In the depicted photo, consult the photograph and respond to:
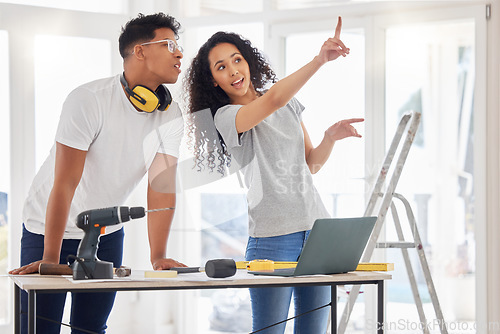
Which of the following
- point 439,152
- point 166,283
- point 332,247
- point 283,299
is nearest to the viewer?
point 166,283

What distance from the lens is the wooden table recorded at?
1.40 m

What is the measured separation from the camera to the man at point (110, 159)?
1.80 metres

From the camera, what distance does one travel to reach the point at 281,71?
3.33 metres

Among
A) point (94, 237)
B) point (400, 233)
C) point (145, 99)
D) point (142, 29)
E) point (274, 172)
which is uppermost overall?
point (142, 29)

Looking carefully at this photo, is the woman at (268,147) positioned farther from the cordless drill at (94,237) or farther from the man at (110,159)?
the cordless drill at (94,237)

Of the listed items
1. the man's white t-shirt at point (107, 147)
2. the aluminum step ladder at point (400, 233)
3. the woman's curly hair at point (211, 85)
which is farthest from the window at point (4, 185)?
the aluminum step ladder at point (400, 233)

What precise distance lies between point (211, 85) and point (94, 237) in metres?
0.71

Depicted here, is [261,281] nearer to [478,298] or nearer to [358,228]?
[358,228]

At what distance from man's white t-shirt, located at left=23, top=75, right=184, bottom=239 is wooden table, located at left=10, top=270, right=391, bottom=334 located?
1.09 feet

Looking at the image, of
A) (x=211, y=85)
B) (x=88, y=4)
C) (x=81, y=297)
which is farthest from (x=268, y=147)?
(x=88, y=4)

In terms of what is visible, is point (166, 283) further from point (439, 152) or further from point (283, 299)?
point (439, 152)

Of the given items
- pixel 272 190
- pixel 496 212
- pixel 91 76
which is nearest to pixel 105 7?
pixel 91 76

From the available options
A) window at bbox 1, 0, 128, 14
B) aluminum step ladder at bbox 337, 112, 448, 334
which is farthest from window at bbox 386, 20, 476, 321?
window at bbox 1, 0, 128, 14

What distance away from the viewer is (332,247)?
1580mm
